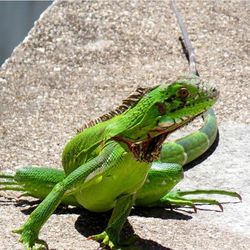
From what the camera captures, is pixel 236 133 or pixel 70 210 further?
pixel 236 133

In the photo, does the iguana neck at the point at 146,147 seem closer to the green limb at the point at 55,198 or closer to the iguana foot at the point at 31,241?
the green limb at the point at 55,198

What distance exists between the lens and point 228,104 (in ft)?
24.4

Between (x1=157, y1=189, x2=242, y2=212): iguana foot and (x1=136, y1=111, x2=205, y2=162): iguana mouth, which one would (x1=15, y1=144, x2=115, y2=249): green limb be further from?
(x1=157, y1=189, x2=242, y2=212): iguana foot

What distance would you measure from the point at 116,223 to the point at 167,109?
730mm

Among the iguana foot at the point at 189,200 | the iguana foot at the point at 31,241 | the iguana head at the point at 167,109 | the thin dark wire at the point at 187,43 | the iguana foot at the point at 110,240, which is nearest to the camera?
the iguana head at the point at 167,109

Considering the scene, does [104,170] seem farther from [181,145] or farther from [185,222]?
[181,145]

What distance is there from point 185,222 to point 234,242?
38 cm

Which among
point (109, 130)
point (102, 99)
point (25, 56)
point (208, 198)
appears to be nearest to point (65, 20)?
point (25, 56)

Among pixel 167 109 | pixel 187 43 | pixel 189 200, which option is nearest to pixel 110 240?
pixel 167 109

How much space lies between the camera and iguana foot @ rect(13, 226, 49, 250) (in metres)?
4.57

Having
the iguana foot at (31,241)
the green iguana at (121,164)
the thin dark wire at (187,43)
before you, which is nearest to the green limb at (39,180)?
the green iguana at (121,164)

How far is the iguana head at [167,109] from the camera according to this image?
447cm

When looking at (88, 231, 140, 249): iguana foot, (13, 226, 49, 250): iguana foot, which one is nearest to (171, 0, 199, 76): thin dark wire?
(88, 231, 140, 249): iguana foot

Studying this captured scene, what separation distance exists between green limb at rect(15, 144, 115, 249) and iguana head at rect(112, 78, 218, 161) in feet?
0.76
